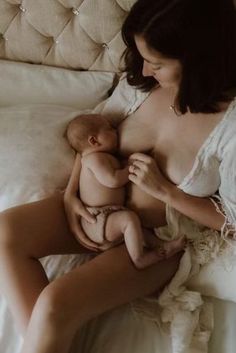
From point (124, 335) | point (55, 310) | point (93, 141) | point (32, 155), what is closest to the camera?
point (55, 310)

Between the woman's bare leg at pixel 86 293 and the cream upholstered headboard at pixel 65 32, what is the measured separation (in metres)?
0.68

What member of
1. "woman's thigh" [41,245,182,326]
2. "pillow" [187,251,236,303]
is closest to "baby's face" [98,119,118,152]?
"woman's thigh" [41,245,182,326]

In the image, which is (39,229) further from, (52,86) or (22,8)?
(22,8)

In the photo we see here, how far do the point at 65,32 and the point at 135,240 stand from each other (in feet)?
2.47

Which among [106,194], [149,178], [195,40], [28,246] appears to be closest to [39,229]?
[28,246]

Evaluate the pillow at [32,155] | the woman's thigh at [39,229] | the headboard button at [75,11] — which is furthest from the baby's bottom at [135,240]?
the headboard button at [75,11]

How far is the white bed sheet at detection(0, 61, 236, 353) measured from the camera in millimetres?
1150

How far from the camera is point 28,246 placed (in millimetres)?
1210

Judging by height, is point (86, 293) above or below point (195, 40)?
below

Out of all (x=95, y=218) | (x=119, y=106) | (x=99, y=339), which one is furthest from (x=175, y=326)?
(x=119, y=106)

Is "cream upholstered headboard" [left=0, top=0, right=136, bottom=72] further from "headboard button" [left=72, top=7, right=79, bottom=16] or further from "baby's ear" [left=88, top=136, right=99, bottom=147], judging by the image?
"baby's ear" [left=88, top=136, right=99, bottom=147]

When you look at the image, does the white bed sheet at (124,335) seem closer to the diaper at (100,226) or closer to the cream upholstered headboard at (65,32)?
the diaper at (100,226)

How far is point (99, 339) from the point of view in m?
1.17

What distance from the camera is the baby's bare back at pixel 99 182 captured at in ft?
4.02
